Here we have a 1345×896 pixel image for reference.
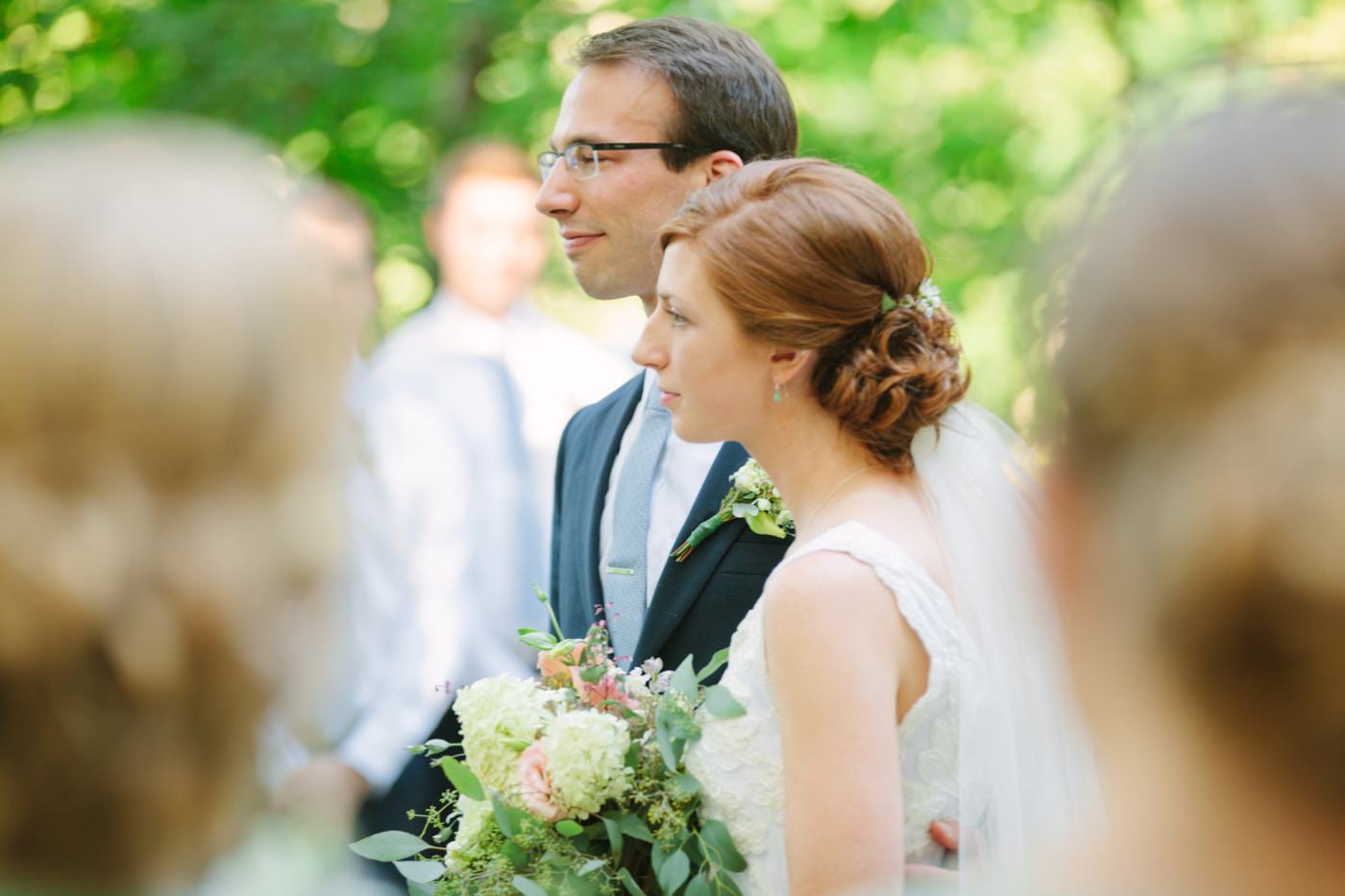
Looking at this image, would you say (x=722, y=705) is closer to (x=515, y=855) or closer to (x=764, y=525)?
(x=515, y=855)

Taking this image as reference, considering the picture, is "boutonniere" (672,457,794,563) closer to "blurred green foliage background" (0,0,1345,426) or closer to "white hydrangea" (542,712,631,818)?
"white hydrangea" (542,712,631,818)

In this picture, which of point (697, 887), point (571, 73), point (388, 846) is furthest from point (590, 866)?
Answer: point (571, 73)

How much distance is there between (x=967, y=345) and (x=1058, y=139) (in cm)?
132

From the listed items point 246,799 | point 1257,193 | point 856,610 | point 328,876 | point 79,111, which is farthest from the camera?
point 79,111

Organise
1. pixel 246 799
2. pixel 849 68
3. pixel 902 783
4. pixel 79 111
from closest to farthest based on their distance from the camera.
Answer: pixel 246 799 → pixel 902 783 → pixel 79 111 → pixel 849 68

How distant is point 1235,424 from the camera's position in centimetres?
92

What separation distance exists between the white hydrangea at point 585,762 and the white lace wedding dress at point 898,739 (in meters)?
0.14

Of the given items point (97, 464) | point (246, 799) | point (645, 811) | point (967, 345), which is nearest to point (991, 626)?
point (645, 811)

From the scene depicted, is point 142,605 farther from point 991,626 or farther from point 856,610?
point 991,626

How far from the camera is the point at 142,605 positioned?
0.99 metres

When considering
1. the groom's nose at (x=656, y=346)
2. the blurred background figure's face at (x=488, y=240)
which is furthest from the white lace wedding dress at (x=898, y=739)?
the blurred background figure's face at (x=488, y=240)

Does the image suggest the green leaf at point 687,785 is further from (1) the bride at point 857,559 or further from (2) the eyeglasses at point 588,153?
(2) the eyeglasses at point 588,153

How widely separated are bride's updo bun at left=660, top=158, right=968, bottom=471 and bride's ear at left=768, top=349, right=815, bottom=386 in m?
0.02

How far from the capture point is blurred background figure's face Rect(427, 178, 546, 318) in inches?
225
